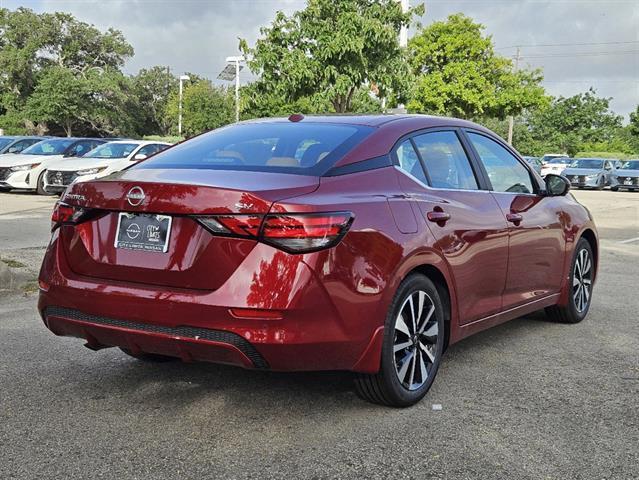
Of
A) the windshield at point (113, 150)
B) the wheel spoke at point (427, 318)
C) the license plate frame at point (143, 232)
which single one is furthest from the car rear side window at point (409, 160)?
the windshield at point (113, 150)

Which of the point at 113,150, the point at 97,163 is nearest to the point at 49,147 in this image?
the point at 113,150

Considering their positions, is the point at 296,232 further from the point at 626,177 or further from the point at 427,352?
the point at 626,177

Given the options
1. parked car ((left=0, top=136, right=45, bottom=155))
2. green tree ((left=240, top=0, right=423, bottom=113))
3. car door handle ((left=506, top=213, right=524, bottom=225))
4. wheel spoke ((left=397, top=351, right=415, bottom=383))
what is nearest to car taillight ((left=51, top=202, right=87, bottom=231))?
wheel spoke ((left=397, top=351, right=415, bottom=383))

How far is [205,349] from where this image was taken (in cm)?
344

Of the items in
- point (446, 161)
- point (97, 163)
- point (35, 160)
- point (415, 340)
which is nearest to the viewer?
point (415, 340)

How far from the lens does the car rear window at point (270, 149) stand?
3.86 meters

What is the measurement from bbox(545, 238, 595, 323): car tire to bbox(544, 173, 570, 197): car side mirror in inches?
22.4

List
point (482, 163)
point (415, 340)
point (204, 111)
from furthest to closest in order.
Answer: point (204, 111)
point (482, 163)
point (415, 340)

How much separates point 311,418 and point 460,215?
57.9 inches

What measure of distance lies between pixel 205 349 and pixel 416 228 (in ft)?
4.19

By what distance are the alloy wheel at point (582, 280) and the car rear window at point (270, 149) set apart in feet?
9.09

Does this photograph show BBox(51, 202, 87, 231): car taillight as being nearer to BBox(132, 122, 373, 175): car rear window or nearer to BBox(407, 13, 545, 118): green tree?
BBox(132, 122, 373, 175): car rear window

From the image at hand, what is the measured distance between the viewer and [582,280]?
6289mm

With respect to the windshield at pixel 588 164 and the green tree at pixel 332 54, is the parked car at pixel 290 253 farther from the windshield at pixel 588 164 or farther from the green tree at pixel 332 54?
the windshield at pixel 588 164
